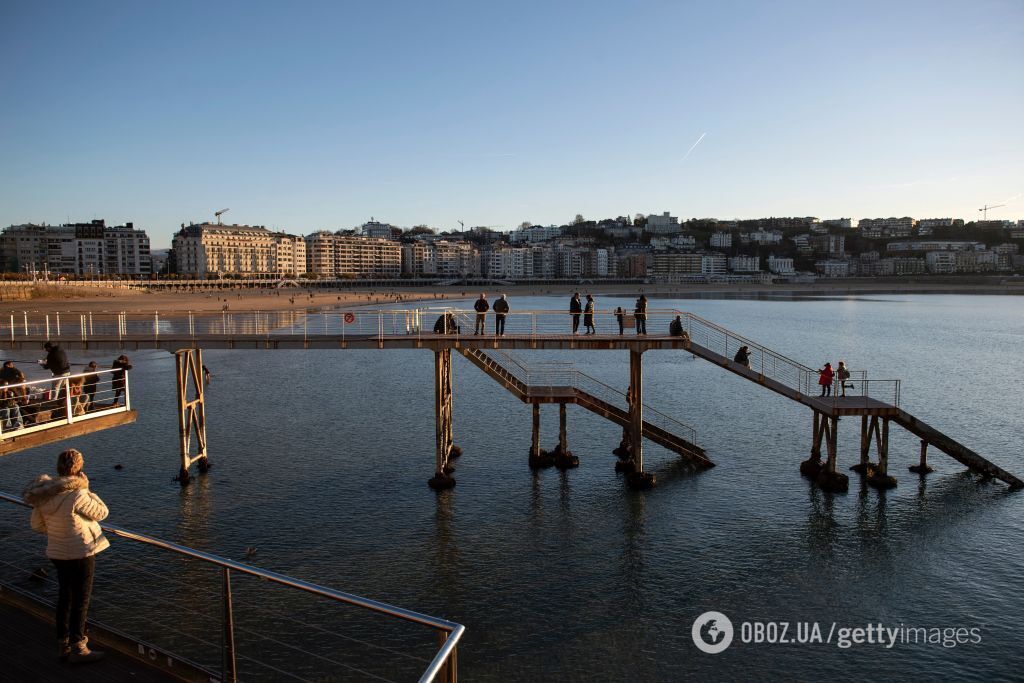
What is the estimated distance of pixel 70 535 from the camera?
715 cm

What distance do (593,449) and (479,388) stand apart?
20.4 metres

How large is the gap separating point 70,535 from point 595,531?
62.9ft

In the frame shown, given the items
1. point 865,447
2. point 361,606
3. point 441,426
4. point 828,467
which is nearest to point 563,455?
point 441,426

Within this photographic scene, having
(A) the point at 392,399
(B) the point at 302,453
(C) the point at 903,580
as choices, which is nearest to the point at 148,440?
(B) the point at 302,453

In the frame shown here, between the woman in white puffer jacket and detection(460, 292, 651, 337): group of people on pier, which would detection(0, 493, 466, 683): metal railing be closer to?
the woman in white puffer jacket

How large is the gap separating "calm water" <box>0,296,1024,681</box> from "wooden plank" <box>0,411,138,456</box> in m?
6.08

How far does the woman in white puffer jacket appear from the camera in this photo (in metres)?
7.02

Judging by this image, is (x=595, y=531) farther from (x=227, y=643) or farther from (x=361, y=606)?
(x=361, y=606)

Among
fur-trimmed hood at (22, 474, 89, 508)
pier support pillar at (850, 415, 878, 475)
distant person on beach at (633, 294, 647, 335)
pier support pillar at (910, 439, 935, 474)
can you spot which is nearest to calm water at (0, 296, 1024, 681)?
pier support pillar at (910, 439, 935, 474)

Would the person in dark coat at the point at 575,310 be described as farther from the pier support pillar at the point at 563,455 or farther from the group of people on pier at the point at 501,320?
the pier support pillar at the point at 563,455

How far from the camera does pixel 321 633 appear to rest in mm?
17578

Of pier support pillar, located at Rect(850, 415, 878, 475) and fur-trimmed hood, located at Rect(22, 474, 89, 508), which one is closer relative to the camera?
fur-trimmed hood, located at Rect(22, 474, 89, 508)

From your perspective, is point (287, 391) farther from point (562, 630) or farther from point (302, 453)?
point (562, 630)

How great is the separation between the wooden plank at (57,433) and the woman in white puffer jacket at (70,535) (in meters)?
6.44
